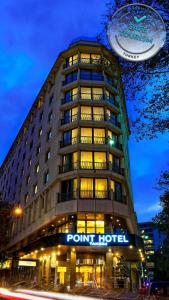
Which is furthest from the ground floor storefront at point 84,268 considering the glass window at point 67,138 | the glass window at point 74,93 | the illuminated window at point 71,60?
the illuminated window at point 71,60

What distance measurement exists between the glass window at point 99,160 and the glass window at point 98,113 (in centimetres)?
459

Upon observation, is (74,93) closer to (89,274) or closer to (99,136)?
(99,136)

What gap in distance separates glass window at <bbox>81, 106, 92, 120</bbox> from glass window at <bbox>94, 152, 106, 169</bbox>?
4767 mm

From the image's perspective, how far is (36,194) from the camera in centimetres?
4238

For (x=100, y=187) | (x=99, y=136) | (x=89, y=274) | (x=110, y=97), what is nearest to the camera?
(x=89, y=274)

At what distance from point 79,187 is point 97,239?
6044 mm

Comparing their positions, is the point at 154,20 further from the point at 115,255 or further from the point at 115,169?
the point at 115,255

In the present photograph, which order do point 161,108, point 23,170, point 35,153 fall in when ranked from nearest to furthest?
point 161,108
point 35,153
point 23,170

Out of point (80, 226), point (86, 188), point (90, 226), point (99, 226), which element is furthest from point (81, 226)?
point (86, 188)

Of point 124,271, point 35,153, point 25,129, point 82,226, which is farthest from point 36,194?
point 25,129

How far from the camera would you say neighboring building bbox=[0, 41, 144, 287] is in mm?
31781

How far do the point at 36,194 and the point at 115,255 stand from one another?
527 inches

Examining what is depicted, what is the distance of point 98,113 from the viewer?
38.6 metres

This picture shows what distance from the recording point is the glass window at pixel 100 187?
33703 mm
